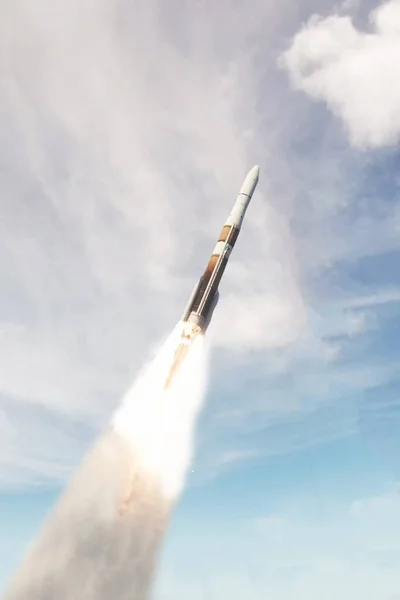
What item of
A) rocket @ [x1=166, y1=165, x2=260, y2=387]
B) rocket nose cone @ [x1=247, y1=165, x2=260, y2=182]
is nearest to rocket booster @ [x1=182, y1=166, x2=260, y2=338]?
rocket @ [x1=166, y1=165, x2=260, y2=387]

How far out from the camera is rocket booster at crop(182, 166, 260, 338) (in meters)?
35.6

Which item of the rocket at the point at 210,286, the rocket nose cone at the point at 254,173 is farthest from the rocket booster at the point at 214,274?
the rocket nose cone at the point at 254,173

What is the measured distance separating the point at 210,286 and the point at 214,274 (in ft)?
3.43

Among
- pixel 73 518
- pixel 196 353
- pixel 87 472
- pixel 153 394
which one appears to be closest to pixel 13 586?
pixel 73 518

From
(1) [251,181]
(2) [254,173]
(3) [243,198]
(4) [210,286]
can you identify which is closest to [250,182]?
(1) [251,181]

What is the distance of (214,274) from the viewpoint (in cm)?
3719

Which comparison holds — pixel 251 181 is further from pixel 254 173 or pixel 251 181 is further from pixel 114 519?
pixel 114 519

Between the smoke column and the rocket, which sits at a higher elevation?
the rocket

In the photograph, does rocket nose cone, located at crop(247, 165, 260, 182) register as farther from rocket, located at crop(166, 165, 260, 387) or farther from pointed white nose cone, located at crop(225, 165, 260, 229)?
rocket, located at crop(166, 165, 260, 387)

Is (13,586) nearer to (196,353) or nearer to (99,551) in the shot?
(99,551)

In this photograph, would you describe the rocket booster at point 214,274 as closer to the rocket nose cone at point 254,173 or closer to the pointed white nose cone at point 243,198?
the pointed white nose cone at point 243,198

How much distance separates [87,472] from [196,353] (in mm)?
11157

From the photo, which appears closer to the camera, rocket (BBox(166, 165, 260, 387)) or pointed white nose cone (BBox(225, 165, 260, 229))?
rocket (BBox(166, 165, 260, 387))

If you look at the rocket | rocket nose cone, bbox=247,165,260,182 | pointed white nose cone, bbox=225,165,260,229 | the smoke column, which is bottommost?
the smoke column
